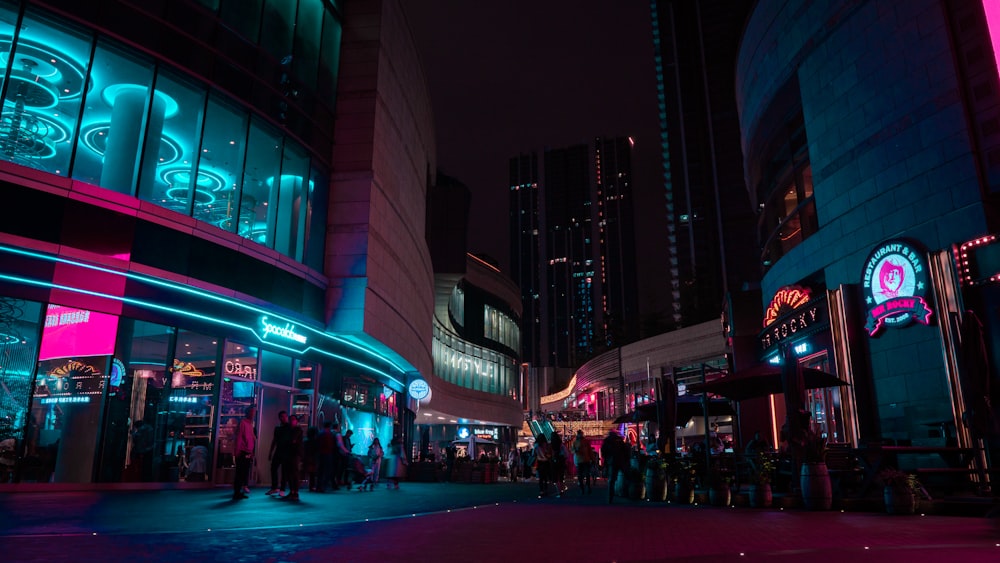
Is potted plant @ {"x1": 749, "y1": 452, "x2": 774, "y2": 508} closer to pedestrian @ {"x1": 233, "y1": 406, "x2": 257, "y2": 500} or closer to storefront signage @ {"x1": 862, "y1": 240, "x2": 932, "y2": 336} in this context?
storefront signage @ {"x1": 862, "y1": 240, "x2": 932, "y2": 336}

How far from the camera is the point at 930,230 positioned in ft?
52.0

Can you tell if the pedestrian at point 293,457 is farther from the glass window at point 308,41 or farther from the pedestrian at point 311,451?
the glass window at point 308,41

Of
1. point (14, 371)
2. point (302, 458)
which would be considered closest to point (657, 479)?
point (302, 458)

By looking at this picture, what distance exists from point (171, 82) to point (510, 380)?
51293 millimetres

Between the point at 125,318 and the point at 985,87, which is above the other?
the point at 985,87

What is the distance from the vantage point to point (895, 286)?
653 inches

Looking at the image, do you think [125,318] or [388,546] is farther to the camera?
[125,318]

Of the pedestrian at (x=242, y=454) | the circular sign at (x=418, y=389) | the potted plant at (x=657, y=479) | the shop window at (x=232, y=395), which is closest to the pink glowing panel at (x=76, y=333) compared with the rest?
the shop window at (x=232, y=395)

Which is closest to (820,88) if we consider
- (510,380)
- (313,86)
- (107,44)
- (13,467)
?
(313,86)

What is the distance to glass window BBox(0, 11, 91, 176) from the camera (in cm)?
1365

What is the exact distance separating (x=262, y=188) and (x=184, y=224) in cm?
419

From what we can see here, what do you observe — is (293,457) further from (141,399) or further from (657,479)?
(657,479)

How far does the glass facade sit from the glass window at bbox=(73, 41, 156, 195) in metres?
0.02

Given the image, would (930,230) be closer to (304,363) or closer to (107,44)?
(304,363)
